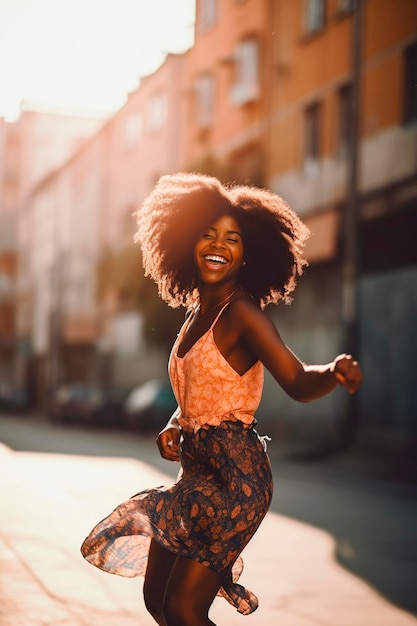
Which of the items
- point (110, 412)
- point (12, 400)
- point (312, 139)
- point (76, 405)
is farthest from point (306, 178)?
point (12, 400)

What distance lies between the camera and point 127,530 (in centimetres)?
361

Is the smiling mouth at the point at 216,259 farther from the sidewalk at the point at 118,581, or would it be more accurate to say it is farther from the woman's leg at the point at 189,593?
the sidewalk at the point at 118,581

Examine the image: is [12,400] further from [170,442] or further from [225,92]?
[170,442]

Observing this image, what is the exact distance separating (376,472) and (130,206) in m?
26.7

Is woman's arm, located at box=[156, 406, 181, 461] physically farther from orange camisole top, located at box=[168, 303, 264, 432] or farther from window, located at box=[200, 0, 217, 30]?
window, located at box=[200, 0, 217, 30]

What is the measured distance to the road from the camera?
Answer: 24.4 ft

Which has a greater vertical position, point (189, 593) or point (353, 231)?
point (353, 231)

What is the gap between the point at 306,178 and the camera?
2442 centimetres

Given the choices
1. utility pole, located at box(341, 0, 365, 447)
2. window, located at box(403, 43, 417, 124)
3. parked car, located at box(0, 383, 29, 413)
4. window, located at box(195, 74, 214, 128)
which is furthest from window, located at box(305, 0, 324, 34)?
parked car, located at box(0, 383, 29, 413)

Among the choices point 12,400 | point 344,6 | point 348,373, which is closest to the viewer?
point 348,373

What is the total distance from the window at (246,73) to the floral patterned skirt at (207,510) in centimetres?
2389

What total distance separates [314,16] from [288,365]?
22038 mm

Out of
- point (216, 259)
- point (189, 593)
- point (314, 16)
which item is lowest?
point (189, 593)

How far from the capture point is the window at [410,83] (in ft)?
65.4
